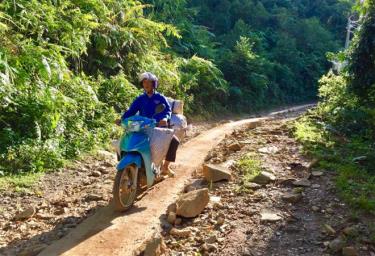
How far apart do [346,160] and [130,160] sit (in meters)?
3.66

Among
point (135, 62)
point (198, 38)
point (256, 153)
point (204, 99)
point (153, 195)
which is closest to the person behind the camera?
point (153, 195)

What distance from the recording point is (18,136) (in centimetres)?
668

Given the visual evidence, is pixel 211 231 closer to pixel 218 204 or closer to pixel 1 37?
pixel 218 204

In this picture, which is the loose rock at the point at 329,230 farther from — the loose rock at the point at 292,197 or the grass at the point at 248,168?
the grass at the point at 248,168

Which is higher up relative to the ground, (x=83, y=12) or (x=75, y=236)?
(x=83, y=12)

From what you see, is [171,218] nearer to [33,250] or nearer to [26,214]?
[33,250]

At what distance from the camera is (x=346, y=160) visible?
6703 millimetres

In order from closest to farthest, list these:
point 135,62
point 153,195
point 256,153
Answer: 1. point 153,195
2. point 256,153
3. point 135,62

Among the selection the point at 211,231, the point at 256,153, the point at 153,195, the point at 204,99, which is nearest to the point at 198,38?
the point at 204,99

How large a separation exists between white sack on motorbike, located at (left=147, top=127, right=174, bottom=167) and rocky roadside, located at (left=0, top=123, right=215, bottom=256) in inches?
36.3

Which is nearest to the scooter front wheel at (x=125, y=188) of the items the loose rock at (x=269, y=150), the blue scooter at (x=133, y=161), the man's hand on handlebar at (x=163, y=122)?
the blue scooter at (x=133, y=161)

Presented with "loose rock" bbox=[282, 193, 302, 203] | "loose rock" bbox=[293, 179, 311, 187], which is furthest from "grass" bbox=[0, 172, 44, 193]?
"loose rock" bbox=[293, 179, 311, 187]

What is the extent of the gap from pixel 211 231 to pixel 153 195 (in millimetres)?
1500

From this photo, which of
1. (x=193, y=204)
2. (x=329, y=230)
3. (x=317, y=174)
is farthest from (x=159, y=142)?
(x=329, y=230)
